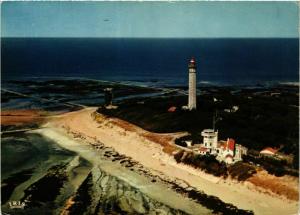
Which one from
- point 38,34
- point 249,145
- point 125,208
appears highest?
point 38,34

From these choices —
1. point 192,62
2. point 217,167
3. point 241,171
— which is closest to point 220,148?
point 217,167

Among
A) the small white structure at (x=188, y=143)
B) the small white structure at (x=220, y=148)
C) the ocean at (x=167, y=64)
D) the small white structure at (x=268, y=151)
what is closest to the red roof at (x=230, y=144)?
the small white structure at (x=220, y=148)

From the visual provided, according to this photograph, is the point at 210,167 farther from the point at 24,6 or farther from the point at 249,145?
the point at 24,6

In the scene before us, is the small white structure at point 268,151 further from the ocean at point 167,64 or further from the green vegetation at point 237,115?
the ocean at point 167,64

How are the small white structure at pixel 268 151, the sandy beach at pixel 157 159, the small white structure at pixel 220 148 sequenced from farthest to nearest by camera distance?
the small white structure at pixel 268 151, the small white structure at pixel 220 148, the sandy beach at pixel 157 159

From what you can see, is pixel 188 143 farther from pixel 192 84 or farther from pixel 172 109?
pixel 172 109

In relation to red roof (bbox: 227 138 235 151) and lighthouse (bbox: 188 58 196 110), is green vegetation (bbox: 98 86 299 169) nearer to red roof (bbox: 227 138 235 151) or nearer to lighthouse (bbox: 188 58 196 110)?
lighthouse (bbox: 188 58 196 110)

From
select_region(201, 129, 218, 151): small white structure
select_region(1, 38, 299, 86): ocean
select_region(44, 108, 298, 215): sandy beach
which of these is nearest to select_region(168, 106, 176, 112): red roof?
select_region(44, 108, 298, 215): sandy beach

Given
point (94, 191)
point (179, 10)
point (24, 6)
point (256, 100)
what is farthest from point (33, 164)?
point (256, 100)
